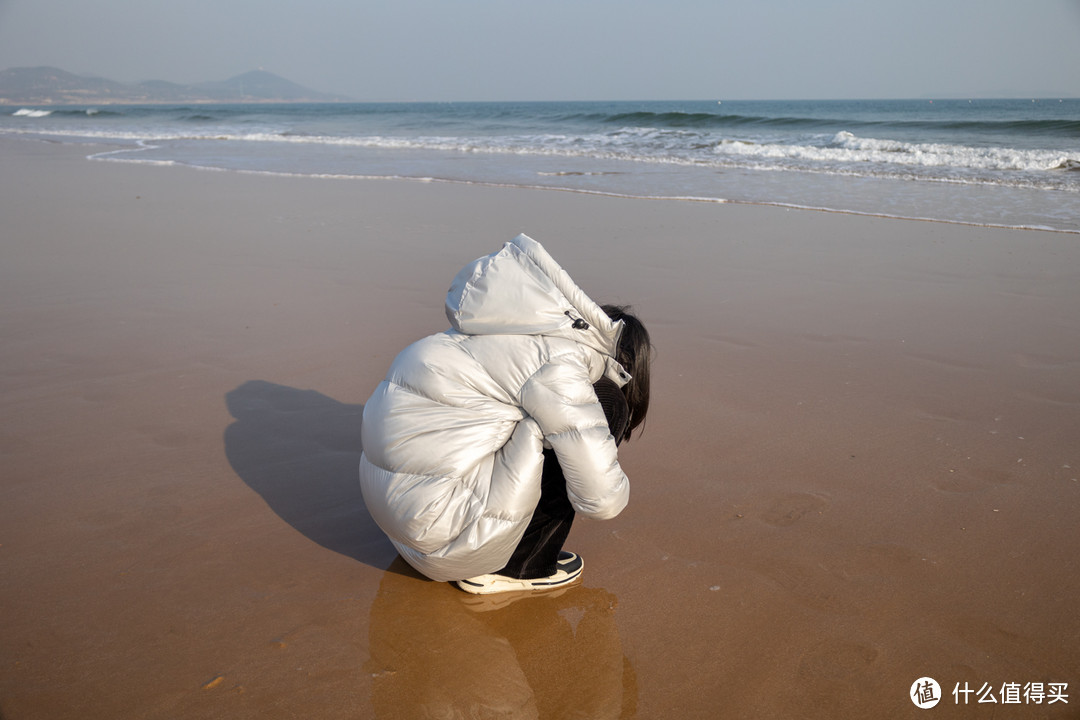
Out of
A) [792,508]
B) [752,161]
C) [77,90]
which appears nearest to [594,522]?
[792,508]

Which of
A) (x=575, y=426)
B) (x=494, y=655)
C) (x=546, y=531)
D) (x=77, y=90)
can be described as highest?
(x=77, y=90)

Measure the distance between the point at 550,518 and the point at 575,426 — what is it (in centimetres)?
44

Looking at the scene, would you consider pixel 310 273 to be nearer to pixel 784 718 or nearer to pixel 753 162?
pixel 784 718

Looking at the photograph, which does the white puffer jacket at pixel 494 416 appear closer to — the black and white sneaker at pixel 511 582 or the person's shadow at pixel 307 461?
the black and white sneaker at pixel 511 582

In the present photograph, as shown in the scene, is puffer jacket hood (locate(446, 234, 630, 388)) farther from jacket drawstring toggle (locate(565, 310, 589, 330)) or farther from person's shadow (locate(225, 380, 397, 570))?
person's shadow (locate(225, 380, 397, 570))

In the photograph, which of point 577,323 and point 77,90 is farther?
point 77,90

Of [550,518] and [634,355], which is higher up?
Answer: [634,355]

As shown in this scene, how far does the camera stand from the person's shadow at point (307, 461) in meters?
2.64

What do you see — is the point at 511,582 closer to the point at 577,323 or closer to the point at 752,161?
the point at 577,323

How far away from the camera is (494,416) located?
2037 mm

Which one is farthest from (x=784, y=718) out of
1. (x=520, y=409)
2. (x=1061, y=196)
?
(x=1061, y=196)

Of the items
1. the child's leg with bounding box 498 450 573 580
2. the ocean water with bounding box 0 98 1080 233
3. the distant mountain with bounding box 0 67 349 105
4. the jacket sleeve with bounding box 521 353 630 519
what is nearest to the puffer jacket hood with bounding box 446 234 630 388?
the jacket sleeve with bounding box 521 353 630 519

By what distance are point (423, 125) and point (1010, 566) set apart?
1234 inches

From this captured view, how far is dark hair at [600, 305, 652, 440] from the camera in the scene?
221cm
